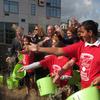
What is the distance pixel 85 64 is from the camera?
20.6 ft

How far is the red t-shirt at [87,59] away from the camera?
616 cm

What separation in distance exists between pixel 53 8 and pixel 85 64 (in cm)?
5024

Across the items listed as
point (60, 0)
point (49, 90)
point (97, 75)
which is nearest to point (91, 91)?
point (97, 75)

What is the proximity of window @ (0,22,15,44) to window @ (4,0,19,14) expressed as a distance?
1548 millimetres

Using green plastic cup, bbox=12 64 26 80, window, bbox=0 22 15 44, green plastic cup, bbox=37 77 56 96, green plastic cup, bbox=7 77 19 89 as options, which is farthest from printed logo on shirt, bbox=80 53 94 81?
window, bbox=0 22 15 44

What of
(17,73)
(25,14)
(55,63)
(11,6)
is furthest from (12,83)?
(25,14)

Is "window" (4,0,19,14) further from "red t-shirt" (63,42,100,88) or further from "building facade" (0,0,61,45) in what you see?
"red t-shirt" (63,42,100,88)

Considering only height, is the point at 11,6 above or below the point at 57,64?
below

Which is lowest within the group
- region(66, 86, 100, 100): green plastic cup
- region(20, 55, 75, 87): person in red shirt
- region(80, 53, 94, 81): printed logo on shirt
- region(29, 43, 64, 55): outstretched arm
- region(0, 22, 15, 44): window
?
region(0, 22, 15, 44): window

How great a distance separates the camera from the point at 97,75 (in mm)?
6191

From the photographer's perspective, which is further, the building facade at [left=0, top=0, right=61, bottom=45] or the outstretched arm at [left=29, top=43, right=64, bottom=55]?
the building facade at [left=0, top=0, right=61, bottom=45]

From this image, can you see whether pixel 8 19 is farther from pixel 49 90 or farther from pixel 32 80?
pixel 49 90

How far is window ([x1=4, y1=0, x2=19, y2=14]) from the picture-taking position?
5075 centimetres

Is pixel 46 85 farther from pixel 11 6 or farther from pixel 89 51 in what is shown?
pixel 11 6
